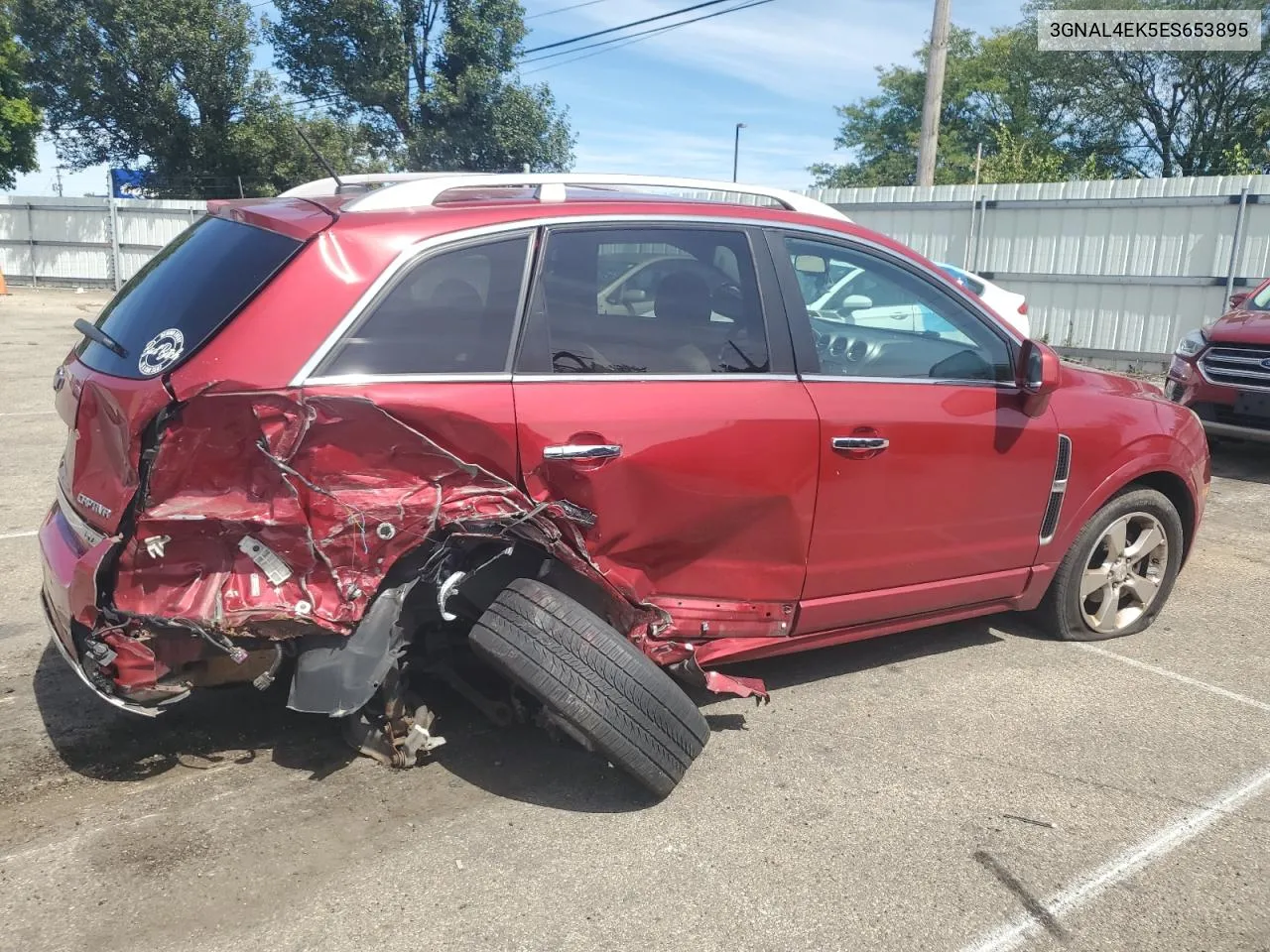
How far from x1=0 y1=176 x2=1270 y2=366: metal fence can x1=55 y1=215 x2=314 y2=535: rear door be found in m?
13.0

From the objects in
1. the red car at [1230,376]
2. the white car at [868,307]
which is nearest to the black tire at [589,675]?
the white car at [868,307]

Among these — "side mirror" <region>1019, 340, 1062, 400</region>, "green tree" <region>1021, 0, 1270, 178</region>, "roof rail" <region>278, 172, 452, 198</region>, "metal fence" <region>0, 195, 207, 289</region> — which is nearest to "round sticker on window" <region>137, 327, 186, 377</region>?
"roof rail" <region>278, 172, 452, 198</region>

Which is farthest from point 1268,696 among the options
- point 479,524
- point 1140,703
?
point 479,524

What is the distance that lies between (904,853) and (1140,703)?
5.44 feet

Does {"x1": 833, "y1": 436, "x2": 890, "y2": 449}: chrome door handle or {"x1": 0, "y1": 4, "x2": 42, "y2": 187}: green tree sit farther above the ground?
{"x1": 0, "y1": 4, "x2": 42, "y2": 187}: green tree

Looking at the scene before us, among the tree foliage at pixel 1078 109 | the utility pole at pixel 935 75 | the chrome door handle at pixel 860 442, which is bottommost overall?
the chrome door handle at pixel 860 442

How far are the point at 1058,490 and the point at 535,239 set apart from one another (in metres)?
2.44

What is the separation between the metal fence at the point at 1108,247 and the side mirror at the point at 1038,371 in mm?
10551

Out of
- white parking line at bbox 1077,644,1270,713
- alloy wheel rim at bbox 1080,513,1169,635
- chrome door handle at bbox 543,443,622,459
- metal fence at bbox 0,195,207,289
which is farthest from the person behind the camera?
metal fence at bbox 0,195,207,289

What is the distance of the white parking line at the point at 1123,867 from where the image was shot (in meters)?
2.70

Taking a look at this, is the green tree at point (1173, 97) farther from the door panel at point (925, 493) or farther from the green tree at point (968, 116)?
the door panel at point (925, 493)

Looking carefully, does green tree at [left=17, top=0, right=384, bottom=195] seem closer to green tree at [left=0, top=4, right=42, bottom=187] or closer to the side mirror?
green tree at [left=0, top=4, right=42, bottom=187]

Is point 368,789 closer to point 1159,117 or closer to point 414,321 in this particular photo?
point 414,321

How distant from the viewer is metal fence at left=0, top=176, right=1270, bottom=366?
12.9 metres
